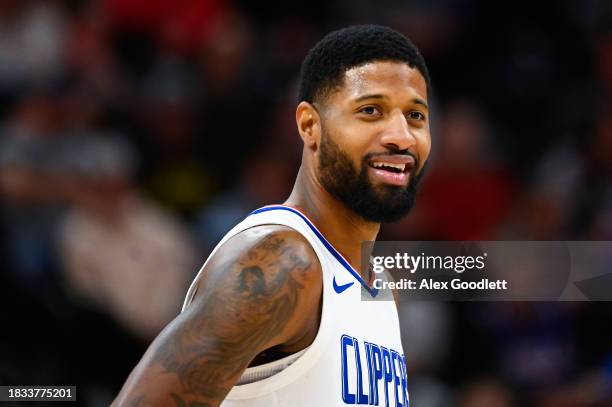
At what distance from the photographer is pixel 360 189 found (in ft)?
10.0

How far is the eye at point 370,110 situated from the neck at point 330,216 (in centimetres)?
30

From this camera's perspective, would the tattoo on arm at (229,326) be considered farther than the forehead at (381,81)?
No

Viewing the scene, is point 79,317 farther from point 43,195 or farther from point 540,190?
point 540,190

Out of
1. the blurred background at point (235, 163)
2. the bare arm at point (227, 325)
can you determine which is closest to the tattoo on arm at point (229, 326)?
the bare arm at point (227, 325)

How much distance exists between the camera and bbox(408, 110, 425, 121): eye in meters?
3.12

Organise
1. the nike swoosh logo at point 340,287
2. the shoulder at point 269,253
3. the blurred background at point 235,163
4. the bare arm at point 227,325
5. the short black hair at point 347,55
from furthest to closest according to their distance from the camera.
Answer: the blurred background at point 235,163, the short black hair at point 347,55, the nike swoosh logo at point 340,287, the shoulder at point 269,253, the bare arm at point 227,325

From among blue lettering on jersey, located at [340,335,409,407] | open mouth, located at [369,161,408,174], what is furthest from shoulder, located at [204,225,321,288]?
open mouth, located at [369,161,408,174]

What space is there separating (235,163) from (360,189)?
3516mm

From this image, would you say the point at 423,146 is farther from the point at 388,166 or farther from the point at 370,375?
the point at 370,375

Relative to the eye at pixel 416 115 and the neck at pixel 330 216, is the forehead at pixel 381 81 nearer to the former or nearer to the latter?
the eye at pixel 416 115

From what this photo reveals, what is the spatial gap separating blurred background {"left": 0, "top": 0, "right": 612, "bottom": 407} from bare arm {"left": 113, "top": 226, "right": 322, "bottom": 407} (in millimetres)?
2525

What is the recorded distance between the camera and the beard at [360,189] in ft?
10.00

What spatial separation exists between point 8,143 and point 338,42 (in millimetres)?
3138

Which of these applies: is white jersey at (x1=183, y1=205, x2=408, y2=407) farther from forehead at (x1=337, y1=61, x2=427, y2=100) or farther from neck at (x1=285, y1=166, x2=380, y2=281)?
forehead at (x1=337, y1=61, x2=427, y2=100)
